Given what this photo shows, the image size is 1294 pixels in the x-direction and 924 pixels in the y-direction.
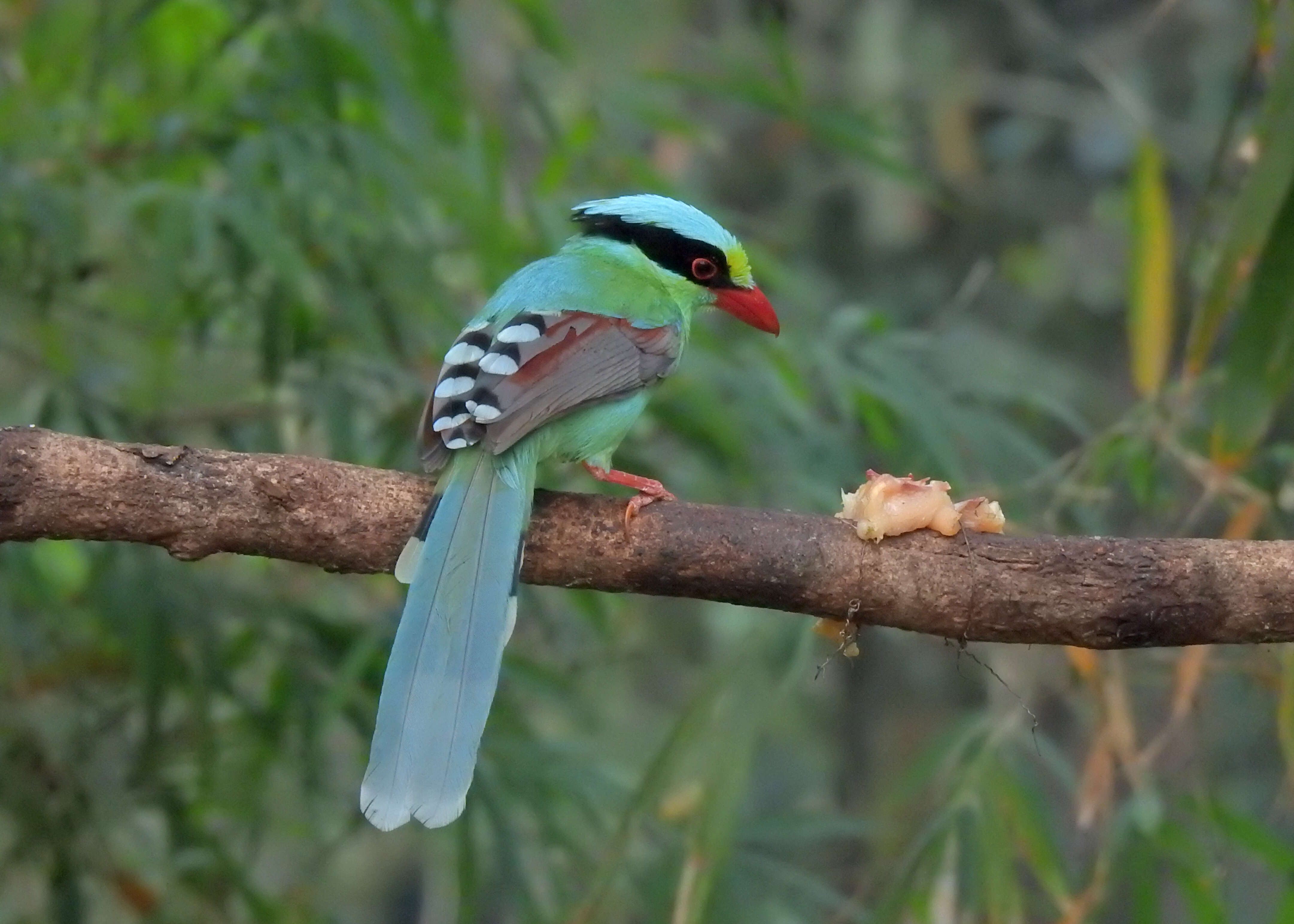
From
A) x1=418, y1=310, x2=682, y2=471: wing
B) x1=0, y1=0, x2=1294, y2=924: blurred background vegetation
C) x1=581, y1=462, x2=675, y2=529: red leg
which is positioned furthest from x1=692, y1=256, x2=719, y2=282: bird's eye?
x1=581, y1=462, x2=675, y2=529: red leg

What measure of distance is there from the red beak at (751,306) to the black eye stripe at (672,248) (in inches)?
0.9

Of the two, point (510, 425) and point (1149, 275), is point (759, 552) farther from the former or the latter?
point (1149, 275)

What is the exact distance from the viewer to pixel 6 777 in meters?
3.60

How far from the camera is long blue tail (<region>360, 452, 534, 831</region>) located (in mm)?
2324

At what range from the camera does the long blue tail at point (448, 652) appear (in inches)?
91.5

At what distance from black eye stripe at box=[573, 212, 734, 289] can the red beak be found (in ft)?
0.07

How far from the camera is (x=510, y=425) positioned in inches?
107

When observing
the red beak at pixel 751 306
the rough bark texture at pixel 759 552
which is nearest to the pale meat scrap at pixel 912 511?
the rough bark texture at pixel 759 552

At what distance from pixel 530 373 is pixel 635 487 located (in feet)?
1.00

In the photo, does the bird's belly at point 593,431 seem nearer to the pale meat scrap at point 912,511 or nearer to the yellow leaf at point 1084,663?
the pale meat scrap at point 912,511

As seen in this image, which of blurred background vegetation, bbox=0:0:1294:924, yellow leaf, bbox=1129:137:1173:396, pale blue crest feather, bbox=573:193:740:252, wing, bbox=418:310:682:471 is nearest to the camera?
wing, bbox=418:310:682:471

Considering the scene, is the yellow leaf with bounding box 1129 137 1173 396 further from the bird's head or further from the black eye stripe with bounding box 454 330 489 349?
the black eye stripe with bounding box 454 330 489 349

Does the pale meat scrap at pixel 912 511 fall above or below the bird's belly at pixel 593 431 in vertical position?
below

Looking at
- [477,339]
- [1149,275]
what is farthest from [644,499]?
[1149,275]
